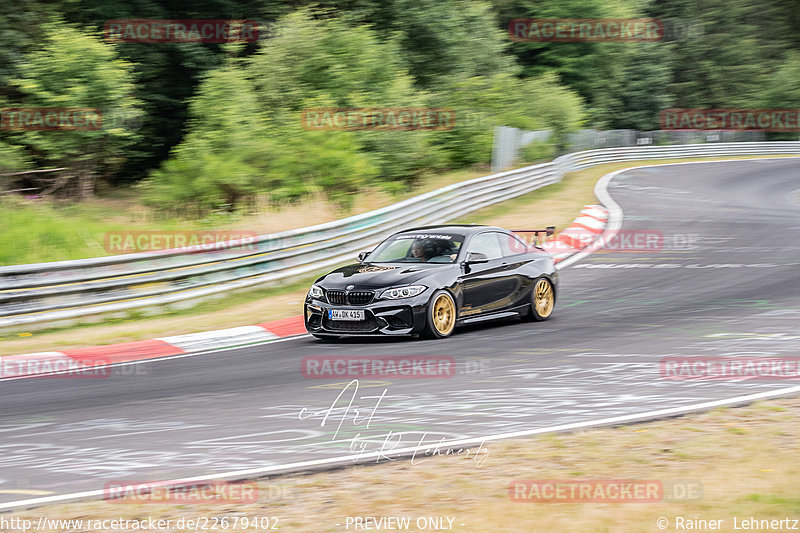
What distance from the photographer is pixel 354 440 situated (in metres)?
6.77

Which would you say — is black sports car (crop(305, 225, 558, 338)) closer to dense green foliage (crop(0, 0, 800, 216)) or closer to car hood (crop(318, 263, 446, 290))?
car hood (crop(318, 263, 446, 290))

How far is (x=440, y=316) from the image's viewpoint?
449 inches

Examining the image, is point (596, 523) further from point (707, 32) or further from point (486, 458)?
point (707, 32)

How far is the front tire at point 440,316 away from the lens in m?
11.2

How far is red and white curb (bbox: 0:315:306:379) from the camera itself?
34.6 feet

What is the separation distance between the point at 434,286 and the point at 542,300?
2.22 metres

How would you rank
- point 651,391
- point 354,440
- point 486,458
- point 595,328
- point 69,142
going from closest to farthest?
point 486,458 → point 354,440 → point 651,391 → point 595,328 → point 69,142

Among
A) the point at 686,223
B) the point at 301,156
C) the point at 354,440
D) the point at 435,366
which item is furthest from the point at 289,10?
the point at 354,440

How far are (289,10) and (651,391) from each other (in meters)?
29.1
